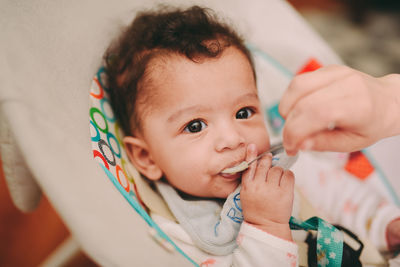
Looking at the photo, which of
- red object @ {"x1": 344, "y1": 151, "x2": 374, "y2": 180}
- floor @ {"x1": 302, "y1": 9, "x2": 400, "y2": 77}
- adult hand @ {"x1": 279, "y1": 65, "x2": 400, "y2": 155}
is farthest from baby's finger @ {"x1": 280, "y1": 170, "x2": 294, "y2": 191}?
floor @ {"x1": 302, "y1": 9, "x2": 400, "y2": 77}

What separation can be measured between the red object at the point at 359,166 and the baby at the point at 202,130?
0.35 meters

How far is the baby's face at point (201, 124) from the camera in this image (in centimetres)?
58

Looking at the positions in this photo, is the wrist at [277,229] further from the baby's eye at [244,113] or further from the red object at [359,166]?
the red object at [359,166]

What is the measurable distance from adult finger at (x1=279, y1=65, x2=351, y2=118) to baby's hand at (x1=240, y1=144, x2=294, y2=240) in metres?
0.17

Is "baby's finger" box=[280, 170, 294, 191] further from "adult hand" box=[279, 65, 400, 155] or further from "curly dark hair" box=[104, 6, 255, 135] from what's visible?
"curly dark hair" box=[104, 6, 255, 135]

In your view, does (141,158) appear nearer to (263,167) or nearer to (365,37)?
(263,167)

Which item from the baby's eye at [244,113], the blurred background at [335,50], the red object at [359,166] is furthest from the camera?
the blurred background at [335,50]

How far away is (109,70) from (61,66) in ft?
0.49

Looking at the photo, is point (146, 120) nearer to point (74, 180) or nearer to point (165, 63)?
point (165, 63)

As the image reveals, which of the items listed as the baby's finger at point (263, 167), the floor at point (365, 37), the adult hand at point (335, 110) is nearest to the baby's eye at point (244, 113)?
the baby's finger at point (263, 167)

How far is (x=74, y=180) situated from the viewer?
0.42m

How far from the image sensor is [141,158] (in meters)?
0.68

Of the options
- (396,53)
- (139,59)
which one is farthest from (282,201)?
(396,53)

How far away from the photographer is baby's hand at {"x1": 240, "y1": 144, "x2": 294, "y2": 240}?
0.54 metres
